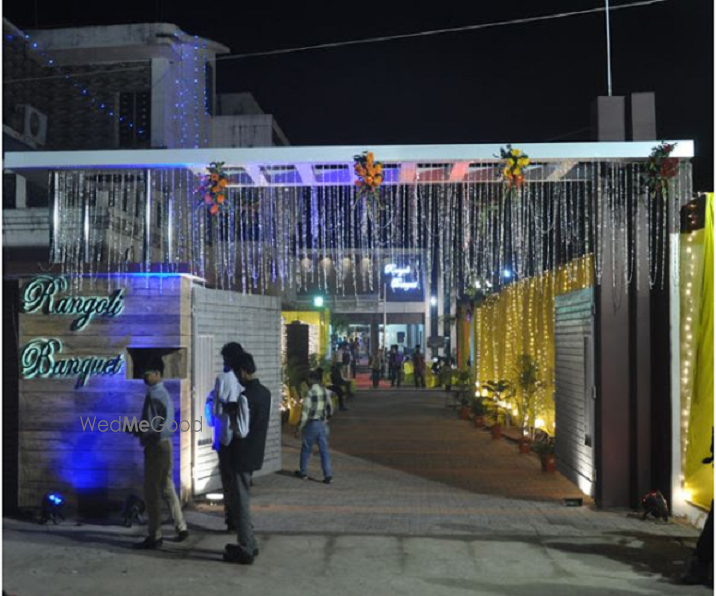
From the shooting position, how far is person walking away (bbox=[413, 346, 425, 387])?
27.9m

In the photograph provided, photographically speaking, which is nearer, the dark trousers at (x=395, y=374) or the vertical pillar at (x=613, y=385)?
the vertical pillar at (x=613, y=385)

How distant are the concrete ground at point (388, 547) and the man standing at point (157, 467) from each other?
0.20 m

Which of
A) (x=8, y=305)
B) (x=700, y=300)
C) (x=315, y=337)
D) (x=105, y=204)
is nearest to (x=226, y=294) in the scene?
(x=8, y=305)

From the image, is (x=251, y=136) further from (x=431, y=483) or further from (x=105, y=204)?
(x=431, y=483)

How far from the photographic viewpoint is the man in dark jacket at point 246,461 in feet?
21.5

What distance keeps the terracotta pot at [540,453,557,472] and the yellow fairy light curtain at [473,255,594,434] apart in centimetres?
190

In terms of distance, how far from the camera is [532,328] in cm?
1454

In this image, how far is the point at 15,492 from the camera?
8461 mm

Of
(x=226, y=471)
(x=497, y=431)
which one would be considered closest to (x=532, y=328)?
(x=497, y=431)

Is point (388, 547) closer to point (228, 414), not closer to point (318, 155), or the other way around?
point (228, 414)

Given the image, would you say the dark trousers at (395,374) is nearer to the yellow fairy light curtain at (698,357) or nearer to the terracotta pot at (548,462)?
the terracotta pot at (548,462)

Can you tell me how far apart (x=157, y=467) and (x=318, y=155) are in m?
3.76

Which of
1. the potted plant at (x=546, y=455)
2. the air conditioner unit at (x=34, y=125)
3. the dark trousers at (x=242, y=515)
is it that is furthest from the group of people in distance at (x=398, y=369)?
the dark trousers at (x=242, y=515)

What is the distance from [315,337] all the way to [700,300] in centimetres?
1660
